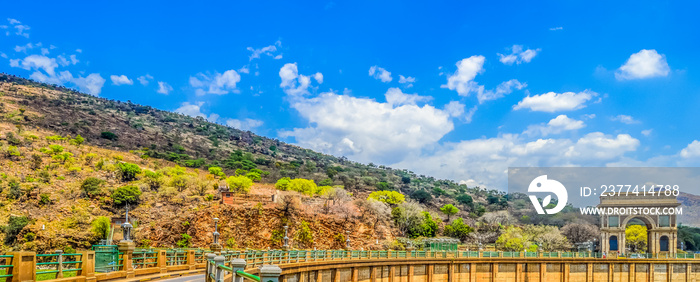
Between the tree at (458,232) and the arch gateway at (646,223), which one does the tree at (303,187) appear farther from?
the arch gateway at (646,223)

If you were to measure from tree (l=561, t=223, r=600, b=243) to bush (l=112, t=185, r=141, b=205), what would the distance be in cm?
7174

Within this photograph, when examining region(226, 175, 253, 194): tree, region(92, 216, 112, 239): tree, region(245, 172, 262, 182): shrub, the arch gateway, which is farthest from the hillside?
the arch gateway

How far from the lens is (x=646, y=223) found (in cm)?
8344

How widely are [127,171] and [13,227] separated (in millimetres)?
28804

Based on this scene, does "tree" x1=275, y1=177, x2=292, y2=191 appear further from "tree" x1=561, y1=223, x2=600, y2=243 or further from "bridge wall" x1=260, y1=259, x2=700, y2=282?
"tree" x1=561, y1=223, x2=600, y2=243

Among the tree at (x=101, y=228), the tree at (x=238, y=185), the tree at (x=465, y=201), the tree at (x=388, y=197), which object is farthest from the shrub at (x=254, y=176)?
the tree at (x=465, y=201)

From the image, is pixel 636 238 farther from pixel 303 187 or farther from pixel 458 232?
pixel 303 187

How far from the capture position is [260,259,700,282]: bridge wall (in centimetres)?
4581

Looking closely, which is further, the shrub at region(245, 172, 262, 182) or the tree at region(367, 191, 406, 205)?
the shrub at region(245, 172, 262, 182)

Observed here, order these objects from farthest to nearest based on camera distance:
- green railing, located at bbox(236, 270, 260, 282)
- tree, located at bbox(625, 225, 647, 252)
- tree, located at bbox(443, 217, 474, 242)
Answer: tree, located at bbox(625, 225, 647, 252) < tree, located at bbox(443, 217, 474, 242) < green railing, located at bbox(236, 270, 260, 282)

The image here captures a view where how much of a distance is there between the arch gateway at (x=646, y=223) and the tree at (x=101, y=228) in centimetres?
6601

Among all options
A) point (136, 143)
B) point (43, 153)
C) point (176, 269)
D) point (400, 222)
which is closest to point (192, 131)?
point (136, 143)

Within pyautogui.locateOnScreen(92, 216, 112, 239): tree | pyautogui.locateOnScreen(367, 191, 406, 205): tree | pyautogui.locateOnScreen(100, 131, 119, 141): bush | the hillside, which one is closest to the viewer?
pyautogui.locateOnScreen(92, 216, 112, 239): tree

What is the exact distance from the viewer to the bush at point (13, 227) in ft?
201
